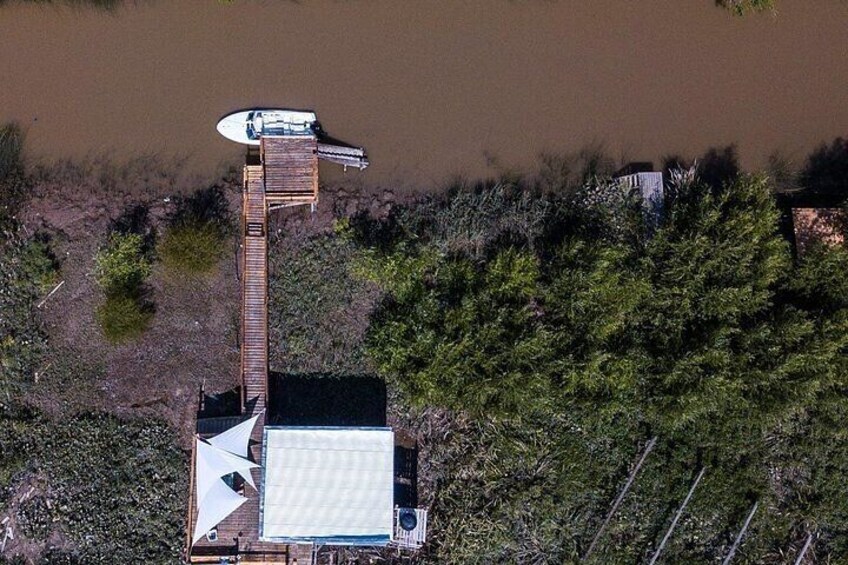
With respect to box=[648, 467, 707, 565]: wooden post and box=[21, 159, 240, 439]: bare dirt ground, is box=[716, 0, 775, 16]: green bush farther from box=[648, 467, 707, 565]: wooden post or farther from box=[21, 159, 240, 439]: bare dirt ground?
box=[21, 159, 240, 439]: bare dirt ground

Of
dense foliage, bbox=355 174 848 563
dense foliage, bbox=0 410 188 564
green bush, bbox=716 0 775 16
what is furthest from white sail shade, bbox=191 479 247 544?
green bush, bbox=716 0 775 16

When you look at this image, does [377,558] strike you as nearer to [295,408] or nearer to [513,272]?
[295,408]

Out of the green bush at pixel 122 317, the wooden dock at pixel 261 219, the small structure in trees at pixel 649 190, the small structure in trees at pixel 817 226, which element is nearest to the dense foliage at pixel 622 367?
the small structure in trees at pixel 649 190

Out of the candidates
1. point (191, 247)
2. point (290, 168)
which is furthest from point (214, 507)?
point (290, 168)

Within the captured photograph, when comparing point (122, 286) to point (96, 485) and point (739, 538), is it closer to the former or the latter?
point (96, 485)

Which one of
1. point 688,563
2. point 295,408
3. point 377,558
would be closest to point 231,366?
point 295,408

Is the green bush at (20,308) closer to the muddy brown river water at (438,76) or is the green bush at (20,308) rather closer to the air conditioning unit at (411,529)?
the muddy brown river water at (438,76)
